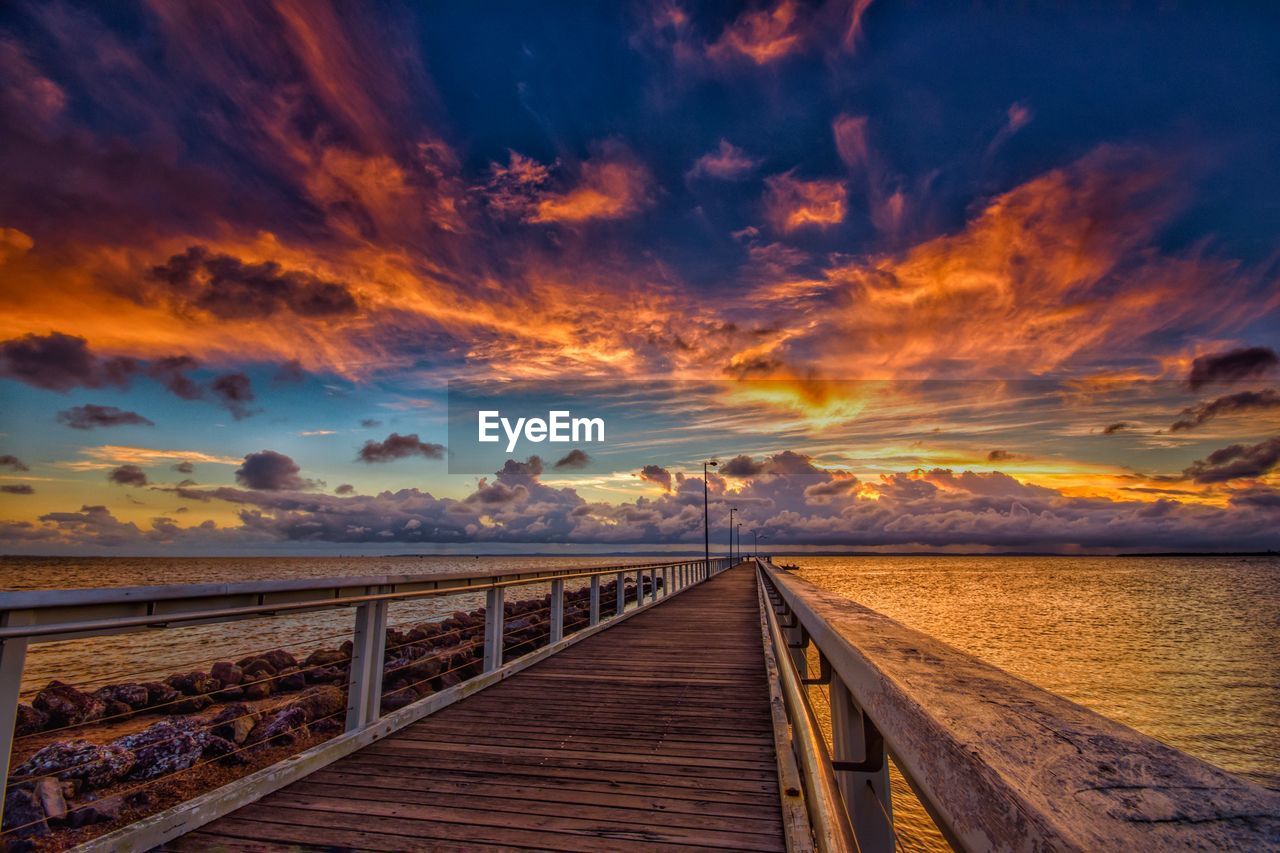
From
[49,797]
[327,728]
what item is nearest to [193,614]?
[49,797]

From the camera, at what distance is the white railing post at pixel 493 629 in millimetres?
6125

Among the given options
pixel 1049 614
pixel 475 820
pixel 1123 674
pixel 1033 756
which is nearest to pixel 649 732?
pixel 475 820

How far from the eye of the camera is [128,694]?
33.1ft

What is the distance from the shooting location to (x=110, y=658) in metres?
16.5

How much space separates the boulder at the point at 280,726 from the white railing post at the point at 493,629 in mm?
3244

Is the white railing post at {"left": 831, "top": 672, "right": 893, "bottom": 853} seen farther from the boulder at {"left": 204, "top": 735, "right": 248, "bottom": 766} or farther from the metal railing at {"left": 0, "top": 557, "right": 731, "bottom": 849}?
the boulder at {"left": 204, "top": 735, "right": 248, "bottom": 766}

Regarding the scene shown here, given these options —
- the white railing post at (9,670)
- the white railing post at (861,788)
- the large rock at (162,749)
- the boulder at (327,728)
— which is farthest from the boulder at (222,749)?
the white railing post at (861,788)

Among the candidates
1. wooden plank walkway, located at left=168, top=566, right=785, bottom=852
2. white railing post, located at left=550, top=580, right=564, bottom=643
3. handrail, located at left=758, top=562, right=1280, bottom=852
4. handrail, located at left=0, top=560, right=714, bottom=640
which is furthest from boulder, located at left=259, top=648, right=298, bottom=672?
handrail, located at left=758, top=562, right=1280, bottom=852

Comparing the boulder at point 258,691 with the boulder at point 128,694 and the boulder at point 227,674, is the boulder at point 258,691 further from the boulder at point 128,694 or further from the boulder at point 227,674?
the boulder at point 128,694

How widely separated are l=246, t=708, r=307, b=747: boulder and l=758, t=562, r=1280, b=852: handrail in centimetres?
856

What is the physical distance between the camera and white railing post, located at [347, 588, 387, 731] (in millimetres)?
4367

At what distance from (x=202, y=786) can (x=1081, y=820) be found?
8562mm

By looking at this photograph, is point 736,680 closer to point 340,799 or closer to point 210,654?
point 340,799

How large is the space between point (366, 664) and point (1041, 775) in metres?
4.50
